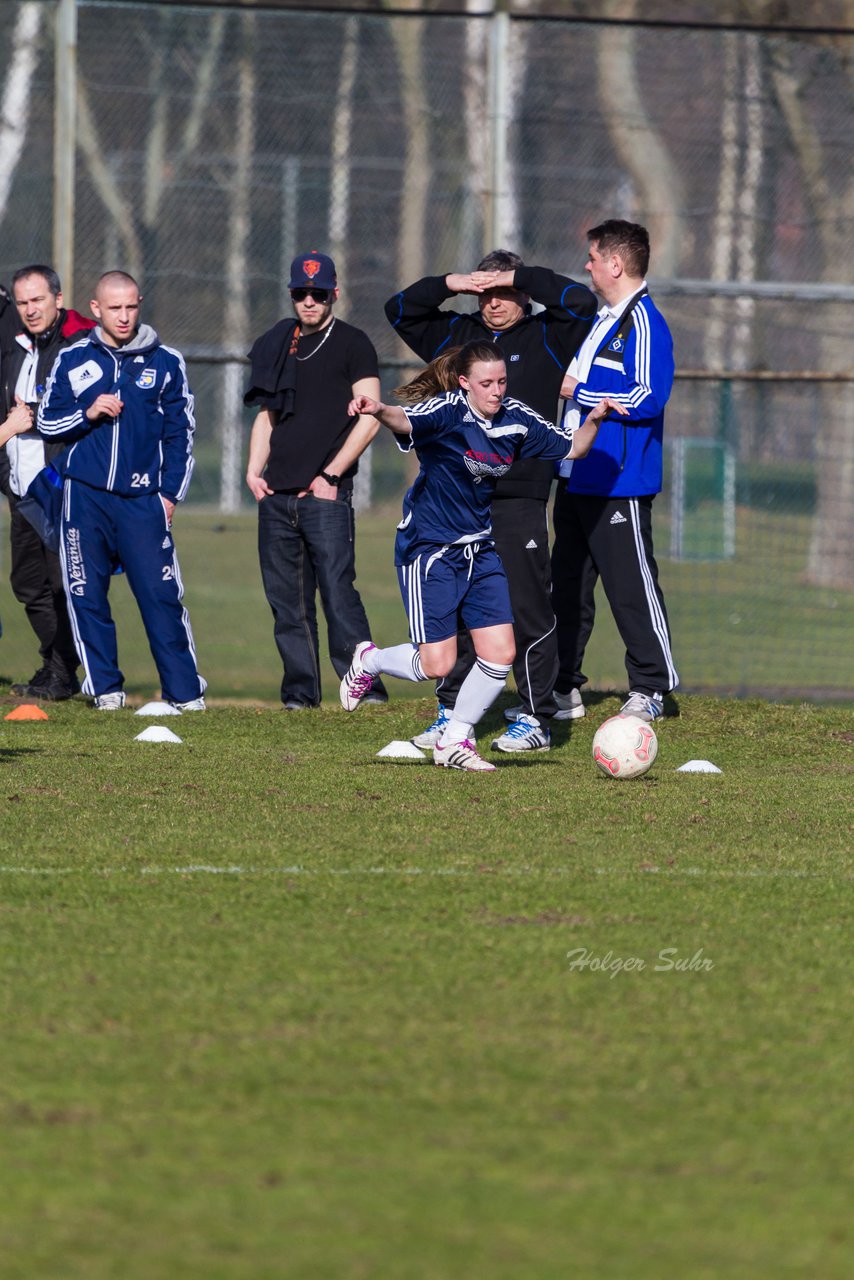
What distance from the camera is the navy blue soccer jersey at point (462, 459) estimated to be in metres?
7.50

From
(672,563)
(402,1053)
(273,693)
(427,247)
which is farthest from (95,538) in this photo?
(672,563)

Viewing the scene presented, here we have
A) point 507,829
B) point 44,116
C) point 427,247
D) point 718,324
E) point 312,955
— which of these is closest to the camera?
point 312,955

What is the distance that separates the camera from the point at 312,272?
30.0 ft

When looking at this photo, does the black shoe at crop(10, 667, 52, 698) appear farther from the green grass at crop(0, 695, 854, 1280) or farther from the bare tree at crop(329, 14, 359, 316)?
the bare tree at crop(329, 14, 359, 316)

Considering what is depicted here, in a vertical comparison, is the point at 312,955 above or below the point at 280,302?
below

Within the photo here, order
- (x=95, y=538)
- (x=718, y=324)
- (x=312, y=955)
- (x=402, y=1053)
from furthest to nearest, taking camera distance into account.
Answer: (x=718, y=324) → (x=95, y=538) → (x=312, y=955) → (x=402, y=1053)

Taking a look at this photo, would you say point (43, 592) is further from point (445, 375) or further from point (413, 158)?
point (413, 158)

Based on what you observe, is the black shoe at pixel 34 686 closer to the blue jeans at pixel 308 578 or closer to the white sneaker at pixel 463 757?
the blue jeans at pixel 308 578

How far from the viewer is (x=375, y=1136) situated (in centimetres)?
344

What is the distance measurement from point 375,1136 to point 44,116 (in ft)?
39.9

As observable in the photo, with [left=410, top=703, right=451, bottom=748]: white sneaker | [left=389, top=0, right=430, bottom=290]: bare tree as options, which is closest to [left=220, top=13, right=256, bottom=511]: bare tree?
[left=389, top=0, right=430, bottom=290]: bare tree

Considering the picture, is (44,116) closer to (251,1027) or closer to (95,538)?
(95,538)

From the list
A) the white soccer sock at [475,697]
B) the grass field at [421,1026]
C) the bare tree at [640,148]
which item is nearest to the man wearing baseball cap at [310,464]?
the white soccer sock at [475,697]

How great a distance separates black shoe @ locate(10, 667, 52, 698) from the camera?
33.1 feet
